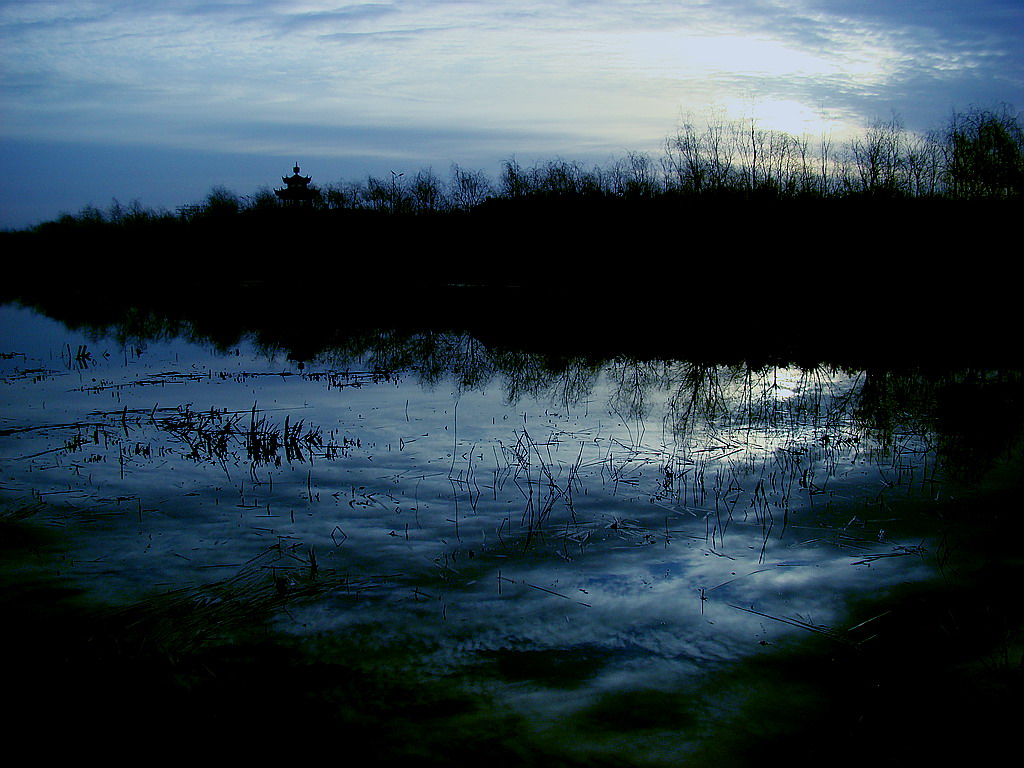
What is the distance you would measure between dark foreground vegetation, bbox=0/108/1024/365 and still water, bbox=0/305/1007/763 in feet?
22.5

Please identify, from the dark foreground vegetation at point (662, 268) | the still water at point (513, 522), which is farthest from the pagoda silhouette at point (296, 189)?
the still water at point (513, 522)

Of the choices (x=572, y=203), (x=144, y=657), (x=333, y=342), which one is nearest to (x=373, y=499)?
(x=144, y=657)

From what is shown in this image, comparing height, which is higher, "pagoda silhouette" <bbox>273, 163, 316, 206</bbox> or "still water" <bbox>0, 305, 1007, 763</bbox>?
"pagoda silhouette" <bbox>273, 163, 316, 206</bbox>

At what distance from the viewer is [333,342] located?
18.7 metres

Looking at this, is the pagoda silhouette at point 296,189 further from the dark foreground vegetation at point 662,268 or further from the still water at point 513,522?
the still water at point 513,522

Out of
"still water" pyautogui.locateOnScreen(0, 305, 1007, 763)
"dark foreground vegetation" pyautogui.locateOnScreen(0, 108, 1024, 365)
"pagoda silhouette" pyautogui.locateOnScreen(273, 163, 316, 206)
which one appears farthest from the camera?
"pagoda silhouette" pyautogui.locateOnScreen(273, 163, 316, 206)

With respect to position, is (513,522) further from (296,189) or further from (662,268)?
(296,189)

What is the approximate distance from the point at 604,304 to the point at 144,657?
23600 mm

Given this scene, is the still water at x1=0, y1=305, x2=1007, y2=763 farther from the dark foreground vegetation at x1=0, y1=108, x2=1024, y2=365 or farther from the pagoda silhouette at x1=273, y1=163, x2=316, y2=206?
the pagoda silhouette at x1=273, y1=163, x2=316, y2=206

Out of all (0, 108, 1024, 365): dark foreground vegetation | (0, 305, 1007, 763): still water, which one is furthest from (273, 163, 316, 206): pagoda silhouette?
(0, 305, 1007, 763): still water

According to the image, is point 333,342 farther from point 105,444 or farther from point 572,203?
point 572,203

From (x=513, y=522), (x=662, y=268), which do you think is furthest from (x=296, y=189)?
(x=513, y=522)

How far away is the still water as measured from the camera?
165 inches

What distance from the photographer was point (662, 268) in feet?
105
